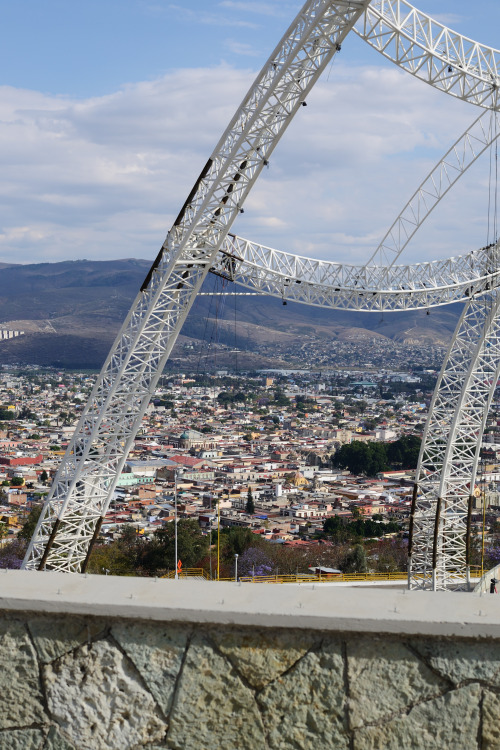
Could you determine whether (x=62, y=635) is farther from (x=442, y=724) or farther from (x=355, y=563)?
(x=355, y=563)

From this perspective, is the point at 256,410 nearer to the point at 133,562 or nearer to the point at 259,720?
the point at 133,562

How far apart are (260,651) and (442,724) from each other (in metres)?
0.45

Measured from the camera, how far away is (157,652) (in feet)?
7.46

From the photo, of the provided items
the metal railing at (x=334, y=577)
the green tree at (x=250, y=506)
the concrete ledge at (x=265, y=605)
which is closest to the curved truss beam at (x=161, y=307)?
the metal railing at (x=334, y=577)

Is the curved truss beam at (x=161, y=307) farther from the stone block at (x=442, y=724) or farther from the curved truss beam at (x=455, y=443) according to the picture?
the stone block at (x=442, y=724)

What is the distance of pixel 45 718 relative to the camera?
2322 mm

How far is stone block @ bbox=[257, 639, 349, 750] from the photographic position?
7.31 feet

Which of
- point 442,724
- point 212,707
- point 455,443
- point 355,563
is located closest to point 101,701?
point 212,707

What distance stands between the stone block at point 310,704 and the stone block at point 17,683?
0.55 metres

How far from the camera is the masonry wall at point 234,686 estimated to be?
7.20 feet

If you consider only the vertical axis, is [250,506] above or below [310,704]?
below

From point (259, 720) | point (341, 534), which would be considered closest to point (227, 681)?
point (259, 720)

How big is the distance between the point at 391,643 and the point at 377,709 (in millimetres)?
157

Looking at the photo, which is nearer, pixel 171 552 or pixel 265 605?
pixel 265 605
